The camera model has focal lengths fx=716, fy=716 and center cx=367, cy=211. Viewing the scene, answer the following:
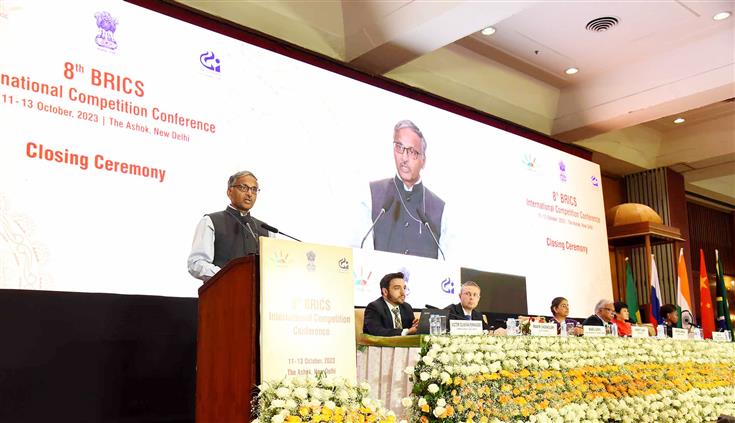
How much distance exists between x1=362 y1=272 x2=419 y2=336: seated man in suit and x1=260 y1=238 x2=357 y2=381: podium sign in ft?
4.96

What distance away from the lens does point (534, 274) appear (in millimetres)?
7422

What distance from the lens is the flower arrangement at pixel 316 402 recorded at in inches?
94.1

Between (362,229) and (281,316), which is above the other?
(362,229)

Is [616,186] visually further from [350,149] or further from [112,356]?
[112,356]

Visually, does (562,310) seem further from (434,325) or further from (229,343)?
(229,343)

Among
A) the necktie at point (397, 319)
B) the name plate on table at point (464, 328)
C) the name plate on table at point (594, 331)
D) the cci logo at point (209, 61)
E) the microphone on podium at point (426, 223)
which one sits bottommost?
the name plate on table at point (594, 331)

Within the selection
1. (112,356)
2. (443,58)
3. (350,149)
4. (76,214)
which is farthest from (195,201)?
(443,58)

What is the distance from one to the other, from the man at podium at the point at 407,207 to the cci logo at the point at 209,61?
1.71 meters

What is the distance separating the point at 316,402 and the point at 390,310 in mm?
2347

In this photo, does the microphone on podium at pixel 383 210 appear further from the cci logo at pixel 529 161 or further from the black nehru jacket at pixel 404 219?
the cci logo at pixel 529 161

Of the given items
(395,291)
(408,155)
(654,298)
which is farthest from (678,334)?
(654,298)

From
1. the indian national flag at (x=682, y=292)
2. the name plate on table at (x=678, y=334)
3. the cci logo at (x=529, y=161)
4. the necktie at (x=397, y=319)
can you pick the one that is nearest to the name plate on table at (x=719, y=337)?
the name plate on table at (x=678, y=334)

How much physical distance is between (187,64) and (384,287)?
2.04 m

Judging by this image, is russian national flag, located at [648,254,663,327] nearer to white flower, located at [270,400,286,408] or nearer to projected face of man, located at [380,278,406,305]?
projected face of man, located at [380,278,406,305]
